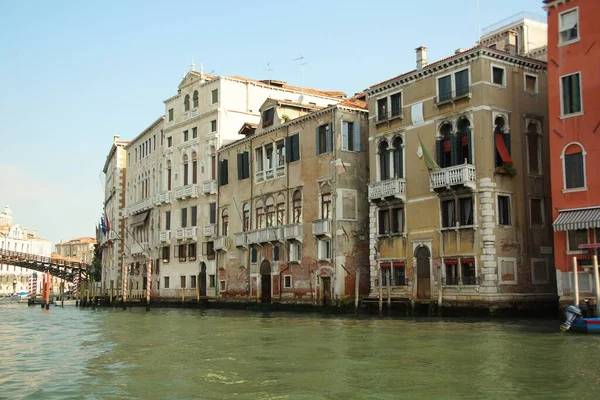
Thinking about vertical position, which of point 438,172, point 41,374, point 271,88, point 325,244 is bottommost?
point 41,374

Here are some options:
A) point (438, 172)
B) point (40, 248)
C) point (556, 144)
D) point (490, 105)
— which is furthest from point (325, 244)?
point (40, 248)

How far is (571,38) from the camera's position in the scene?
20.9 metres

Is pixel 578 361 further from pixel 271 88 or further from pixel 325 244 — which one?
pixel 271 88

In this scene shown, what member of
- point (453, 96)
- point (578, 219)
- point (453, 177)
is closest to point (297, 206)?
point (453, 177)

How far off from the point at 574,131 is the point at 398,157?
7506 mm

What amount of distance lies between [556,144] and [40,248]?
338 feet

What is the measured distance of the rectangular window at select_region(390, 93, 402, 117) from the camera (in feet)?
87.7

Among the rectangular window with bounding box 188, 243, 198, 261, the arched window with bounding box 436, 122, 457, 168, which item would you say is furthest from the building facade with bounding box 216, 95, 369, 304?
the arched window with bounding box 436, 122, 457, 168

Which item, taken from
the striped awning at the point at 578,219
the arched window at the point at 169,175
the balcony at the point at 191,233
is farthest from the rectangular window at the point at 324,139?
the arched window at the point at 169,175

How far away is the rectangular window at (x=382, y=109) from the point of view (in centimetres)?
2741

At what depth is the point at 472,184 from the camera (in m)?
23.1

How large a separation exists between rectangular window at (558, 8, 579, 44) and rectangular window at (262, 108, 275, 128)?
622 inches

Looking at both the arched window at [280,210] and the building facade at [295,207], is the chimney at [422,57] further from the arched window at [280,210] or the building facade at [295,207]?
the arched window at [280,210]

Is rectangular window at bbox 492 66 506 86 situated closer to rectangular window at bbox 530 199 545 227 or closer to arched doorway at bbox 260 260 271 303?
rectangular window at bbox 530 199 545 227
